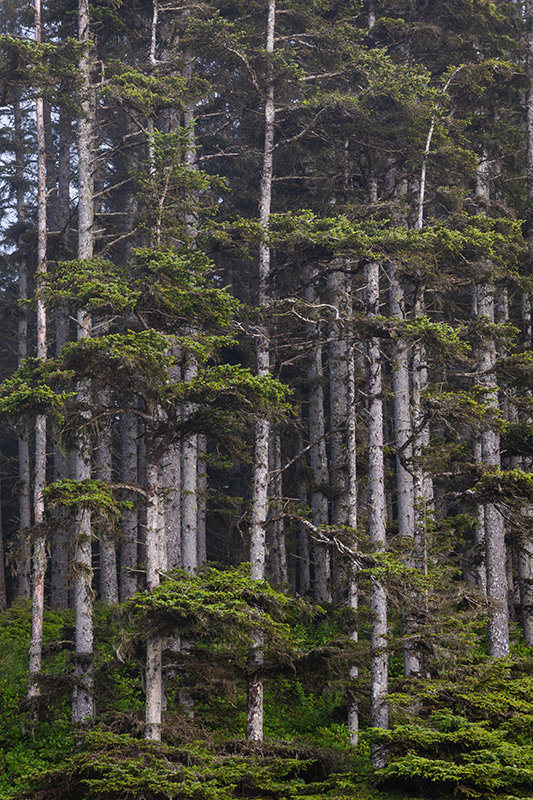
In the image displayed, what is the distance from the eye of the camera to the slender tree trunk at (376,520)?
12883 mm

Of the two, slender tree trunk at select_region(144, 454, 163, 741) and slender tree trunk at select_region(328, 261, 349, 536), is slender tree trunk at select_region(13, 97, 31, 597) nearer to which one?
slender tree trunk at select_region(328, 261, 349, 536)

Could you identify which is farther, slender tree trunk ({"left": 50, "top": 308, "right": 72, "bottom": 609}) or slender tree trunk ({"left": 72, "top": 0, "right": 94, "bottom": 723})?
slender tree trunk ({"left": 50, "top": 308, "right": 72, "bottom": 609})

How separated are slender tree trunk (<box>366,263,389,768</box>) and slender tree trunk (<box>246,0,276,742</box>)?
6.78 feet

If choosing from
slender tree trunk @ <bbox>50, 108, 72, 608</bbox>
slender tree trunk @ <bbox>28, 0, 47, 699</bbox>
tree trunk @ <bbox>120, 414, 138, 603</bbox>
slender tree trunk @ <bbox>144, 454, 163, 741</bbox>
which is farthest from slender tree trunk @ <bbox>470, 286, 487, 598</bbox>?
slender tree trunk @ <bbox>50, 108, 72, 608</bbox>

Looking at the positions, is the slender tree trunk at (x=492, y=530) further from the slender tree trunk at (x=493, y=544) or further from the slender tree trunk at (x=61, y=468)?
the slender tree trunk at (x=61, y=468)

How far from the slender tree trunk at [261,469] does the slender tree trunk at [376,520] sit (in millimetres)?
2066

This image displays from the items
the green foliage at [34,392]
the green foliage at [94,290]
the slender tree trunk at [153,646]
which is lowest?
the slender tree trunk at [153,646]

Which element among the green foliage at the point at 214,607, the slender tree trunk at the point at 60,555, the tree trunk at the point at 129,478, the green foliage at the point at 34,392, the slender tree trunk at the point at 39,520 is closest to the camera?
the green foliage at the point at 214,607

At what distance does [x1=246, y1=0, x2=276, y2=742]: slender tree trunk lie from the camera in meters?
12.7

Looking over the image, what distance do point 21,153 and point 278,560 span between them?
1854cm

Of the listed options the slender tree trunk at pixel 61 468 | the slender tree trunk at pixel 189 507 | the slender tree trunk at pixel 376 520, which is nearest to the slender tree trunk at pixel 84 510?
the slender tree trunk at pixel 189 507

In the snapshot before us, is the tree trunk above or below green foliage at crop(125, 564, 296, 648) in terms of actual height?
above

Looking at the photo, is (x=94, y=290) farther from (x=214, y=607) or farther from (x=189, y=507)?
(x=189, y=507)

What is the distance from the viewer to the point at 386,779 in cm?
848
